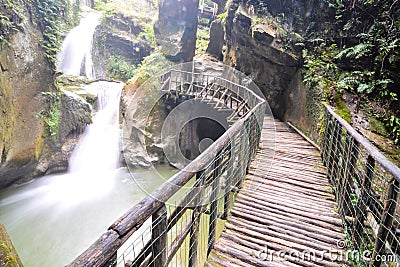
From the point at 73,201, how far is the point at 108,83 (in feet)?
26.7

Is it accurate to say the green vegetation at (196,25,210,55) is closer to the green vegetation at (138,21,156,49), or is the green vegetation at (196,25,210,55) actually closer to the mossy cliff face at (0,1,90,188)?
the green vegetation at (138,21,156,49)

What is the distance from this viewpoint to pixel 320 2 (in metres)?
8.60

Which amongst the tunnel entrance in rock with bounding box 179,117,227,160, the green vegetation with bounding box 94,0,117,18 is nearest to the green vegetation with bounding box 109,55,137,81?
the green vegetation with bounding box 94,0,117,18

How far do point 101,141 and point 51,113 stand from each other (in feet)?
8.30

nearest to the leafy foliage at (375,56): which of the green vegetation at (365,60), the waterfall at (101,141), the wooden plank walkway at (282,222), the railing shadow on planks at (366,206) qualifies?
the green vegetation at (365,60)

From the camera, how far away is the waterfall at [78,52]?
16291 mm

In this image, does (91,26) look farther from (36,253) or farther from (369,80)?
(369,80)

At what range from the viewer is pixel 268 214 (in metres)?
3.28

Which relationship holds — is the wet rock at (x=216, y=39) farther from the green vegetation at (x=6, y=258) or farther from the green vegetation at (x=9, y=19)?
the green vegetation at (x=6, y=258)

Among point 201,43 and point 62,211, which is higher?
point 201,43

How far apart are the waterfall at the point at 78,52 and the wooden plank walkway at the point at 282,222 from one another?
1626 cm

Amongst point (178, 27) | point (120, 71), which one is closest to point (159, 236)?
point (178, 27)

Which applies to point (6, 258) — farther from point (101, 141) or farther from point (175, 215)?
point (101, 141)

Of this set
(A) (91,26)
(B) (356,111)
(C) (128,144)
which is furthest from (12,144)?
(A) (91,26)
